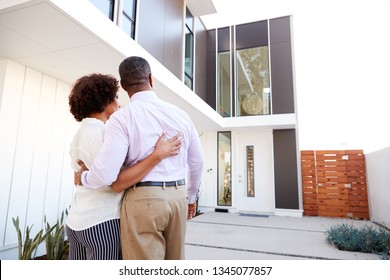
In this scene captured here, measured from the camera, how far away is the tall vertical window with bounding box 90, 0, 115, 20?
3.23 m

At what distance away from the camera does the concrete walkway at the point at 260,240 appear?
2924 mm

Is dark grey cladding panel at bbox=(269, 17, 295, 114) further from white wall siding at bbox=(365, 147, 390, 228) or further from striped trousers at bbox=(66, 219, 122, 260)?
striped trousers at bbox=(66, 219, 122, 260)

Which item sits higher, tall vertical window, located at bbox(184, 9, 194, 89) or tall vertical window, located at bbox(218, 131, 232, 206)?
tall vertical window, located at bbox(184, 9, 194, 89)

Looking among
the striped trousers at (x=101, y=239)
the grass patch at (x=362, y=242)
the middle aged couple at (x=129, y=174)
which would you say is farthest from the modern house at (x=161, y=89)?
the grass patch at (x=362, y=242)

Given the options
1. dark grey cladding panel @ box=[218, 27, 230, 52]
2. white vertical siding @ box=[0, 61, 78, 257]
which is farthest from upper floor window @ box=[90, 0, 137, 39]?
dark grey cladding panel @ box=[218, 27, 230, 52]

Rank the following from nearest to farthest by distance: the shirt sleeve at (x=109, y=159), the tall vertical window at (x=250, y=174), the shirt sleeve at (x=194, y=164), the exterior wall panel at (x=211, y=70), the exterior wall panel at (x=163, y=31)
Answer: the shirt sleeve at (x=109, y=159) < the shirt sleeve at (x=194, y=164) < the exterior wall panel at (x=163, y=31) < the tall vertical window at (x=250, y=174) < the exterior wall panel at (x=211, y=70)

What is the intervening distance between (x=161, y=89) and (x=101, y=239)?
308 centimetres

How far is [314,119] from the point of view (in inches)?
240

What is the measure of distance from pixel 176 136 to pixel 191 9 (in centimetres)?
639

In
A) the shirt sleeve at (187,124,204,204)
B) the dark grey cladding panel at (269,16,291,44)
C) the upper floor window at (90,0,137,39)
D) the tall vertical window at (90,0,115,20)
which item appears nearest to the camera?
the shirt sleeve at (187,124,204,204)

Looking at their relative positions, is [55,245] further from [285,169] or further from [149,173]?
[285,169]

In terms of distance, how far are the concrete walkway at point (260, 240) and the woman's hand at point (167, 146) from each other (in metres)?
2.25

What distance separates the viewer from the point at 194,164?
1182 mm

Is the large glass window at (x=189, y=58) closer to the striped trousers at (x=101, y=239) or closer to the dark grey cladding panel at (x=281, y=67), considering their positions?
the dark grey cladding panel at (x=281, y=67)
